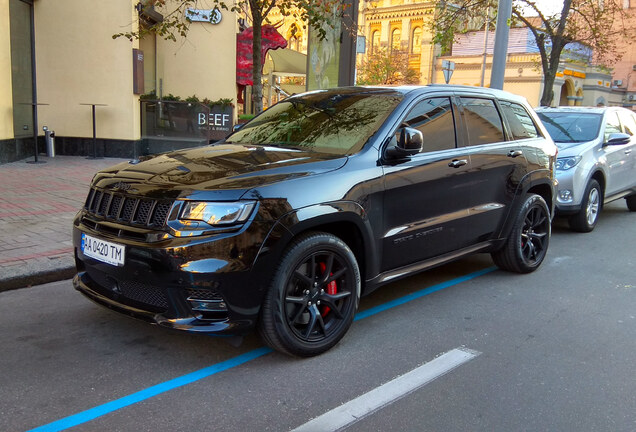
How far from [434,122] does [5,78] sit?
391 inches

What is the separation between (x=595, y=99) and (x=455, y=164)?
42677 mm

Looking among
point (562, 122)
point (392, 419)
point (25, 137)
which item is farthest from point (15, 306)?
point (25, 137)

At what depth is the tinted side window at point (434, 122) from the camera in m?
4.45

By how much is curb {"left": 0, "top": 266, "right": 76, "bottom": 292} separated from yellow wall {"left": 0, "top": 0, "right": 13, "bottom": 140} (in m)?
7.27

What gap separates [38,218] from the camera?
6.86 m

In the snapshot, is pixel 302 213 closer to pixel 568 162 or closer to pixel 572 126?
pixel 568 162

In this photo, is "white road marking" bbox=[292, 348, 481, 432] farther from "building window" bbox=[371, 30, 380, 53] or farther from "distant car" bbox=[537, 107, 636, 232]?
"building window" bbox=[371, 30, 380, 53]

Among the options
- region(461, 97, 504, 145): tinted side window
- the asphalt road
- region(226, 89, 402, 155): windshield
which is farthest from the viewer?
region(461, 97, 504, 145): tinted side window

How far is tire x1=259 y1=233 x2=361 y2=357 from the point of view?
11.1 feet

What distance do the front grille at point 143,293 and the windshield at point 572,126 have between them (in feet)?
22.9


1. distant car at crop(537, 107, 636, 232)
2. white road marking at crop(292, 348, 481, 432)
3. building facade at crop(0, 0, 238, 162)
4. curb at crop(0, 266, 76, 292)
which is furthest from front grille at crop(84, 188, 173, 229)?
building facade at crop(0, 0, 238, 162)

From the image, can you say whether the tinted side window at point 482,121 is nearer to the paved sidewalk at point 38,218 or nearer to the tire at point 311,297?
the tire at point 311,297

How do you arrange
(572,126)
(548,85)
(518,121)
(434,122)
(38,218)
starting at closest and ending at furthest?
(434,122) → (518,121) → (38,218) → (572,126) → (548,85)

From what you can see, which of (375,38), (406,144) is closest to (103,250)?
(406,144)
